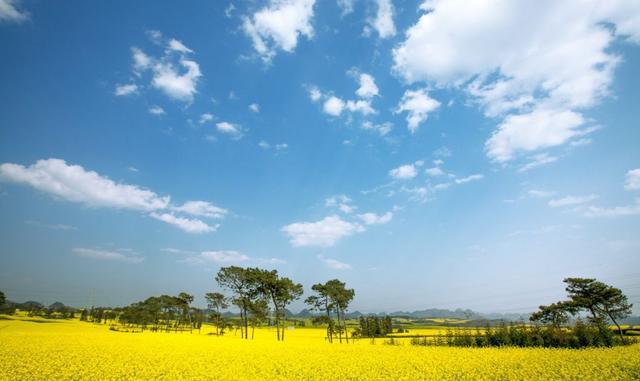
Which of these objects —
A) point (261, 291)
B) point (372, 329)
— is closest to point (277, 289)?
point (261, 291)

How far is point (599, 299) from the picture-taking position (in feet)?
161

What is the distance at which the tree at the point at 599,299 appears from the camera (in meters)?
48.0

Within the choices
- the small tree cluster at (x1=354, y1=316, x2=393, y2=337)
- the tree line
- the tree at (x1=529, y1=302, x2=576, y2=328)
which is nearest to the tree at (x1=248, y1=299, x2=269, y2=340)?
the tree line

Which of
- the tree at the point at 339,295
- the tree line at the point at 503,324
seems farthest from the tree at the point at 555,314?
the tree at the point at 339,295

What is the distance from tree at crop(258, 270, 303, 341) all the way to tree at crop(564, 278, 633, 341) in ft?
147

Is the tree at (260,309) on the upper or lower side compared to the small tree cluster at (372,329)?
upper

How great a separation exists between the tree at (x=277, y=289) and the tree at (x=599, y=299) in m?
45.0

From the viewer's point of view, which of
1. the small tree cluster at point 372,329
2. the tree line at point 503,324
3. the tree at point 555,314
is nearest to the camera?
the tree line at point 503,324

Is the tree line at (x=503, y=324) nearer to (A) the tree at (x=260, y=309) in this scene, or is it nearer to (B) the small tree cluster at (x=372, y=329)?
(A) the tree at (x=260, y=309)

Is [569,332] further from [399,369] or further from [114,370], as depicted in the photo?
[114,370]

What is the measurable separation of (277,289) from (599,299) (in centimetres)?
5082

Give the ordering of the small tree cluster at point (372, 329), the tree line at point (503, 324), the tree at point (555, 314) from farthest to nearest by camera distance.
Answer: the small tree cluster at point (372, 329), the tree at point (555, 314), the tree line at point (503, 324)

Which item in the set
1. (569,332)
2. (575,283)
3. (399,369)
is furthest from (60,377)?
(575,283)

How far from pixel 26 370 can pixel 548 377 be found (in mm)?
26901
